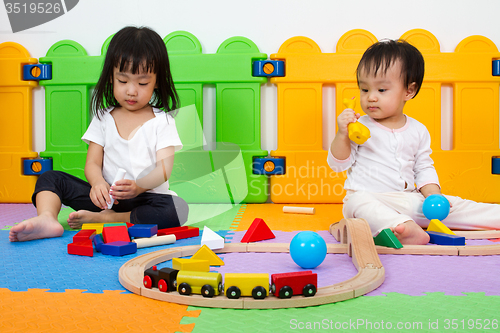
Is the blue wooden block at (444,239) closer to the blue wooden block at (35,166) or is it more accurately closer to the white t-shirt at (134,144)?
the white t-shirt at (134,144)

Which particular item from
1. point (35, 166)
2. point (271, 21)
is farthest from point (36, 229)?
point (271, 21)

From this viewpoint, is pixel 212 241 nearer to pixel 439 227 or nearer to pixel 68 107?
pixel 439 227

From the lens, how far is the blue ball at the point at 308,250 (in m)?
0.71

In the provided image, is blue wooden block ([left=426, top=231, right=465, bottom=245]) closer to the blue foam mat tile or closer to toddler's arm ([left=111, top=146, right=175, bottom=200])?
the blue foam mat tile

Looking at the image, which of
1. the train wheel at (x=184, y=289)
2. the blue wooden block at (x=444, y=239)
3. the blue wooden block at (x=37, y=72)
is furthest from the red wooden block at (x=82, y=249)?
the blue wooden block at (x=37, y=72)

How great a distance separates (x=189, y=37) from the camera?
62.2 inches

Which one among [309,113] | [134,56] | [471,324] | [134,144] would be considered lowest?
[471,324]

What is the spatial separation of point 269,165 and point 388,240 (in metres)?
0.73

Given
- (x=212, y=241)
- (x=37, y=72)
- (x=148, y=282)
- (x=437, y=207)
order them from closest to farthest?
(x=148, y=282)
(x=212, y=241)
(x=437, y=207)
(x=37, y=72)

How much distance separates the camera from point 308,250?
0.71 metres

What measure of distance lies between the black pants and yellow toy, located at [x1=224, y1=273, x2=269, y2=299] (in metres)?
0.58

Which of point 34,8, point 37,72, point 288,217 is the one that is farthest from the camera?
point 34,8

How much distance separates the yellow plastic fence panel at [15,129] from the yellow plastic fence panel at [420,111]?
0.92 meters

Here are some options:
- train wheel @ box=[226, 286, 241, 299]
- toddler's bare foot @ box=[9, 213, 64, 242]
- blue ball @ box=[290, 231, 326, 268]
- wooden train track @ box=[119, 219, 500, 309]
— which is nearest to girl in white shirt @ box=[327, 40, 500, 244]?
wooden train track @ box=[119, 219, 500, 309]
